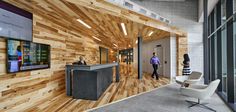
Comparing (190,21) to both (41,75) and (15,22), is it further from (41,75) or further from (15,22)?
(15,22)

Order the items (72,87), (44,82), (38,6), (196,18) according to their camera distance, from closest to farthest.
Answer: (38,6) < (44,82) < (72,87) < (196,18)

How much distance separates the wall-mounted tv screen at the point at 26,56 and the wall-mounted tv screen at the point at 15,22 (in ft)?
0.53

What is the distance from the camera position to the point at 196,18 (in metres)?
9.15

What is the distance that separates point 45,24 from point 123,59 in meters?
23.6

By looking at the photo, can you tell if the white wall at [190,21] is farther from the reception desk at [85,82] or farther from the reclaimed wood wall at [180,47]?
the reception desk at [85,82]

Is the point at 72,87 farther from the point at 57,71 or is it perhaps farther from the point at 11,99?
the point at 11,99

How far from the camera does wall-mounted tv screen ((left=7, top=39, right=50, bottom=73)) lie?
3111mm

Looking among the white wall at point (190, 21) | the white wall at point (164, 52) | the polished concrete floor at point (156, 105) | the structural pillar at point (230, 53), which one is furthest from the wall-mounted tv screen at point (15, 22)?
the white wall at point (190, 21)

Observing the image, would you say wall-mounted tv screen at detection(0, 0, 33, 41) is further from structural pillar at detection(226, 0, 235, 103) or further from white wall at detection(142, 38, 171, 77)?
white wall at detection(142, 38, 171, 77)

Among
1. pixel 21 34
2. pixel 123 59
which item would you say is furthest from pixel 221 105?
pixel 123 59

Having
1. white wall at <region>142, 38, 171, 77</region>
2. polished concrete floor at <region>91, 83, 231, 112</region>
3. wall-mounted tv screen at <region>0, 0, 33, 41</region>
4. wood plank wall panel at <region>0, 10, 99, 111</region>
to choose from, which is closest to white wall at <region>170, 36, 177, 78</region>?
white wall at <region>142, 38, 171, 77</region>

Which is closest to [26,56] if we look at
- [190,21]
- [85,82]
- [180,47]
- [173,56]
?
[85,82]

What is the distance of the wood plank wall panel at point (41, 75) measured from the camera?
10.0 ft

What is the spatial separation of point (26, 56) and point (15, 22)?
87 centimetres
